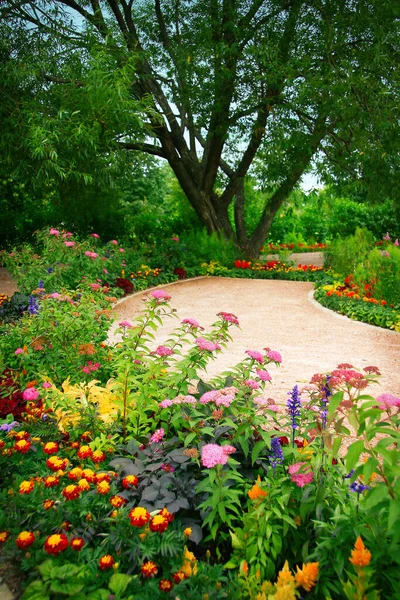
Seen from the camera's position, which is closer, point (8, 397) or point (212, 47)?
point (8, 397)

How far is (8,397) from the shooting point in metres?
2.96

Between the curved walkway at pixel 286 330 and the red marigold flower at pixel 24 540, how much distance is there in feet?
5.63

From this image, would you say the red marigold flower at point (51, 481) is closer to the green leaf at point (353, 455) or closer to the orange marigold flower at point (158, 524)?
the orange marigold flower at point (158, 524)

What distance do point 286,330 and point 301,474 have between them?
14.8 feet

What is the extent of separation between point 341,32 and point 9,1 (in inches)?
244

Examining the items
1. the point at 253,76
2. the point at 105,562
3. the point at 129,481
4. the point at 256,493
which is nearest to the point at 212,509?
the point at 256,493

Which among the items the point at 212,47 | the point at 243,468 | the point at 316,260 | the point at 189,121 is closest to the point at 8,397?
the point at 243,468

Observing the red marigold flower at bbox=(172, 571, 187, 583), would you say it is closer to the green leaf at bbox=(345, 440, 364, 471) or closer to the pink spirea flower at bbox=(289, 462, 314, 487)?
the pink spirea flower at bbox=(289, 462, 314, 487)

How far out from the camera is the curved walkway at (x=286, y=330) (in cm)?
450

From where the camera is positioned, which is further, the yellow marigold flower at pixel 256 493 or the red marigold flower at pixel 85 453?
the red marigold flower at pixel 85 453

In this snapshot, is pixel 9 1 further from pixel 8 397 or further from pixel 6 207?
pixel 8 397

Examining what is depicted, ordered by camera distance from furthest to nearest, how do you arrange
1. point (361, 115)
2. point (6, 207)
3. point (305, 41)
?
1. point (6, 207)
2. point (305, 41)
3. point (361, 115)

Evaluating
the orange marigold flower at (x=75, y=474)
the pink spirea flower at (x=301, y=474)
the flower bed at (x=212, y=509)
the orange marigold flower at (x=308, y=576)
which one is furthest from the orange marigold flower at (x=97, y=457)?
the orange marigold flower at (x=308, y=576)

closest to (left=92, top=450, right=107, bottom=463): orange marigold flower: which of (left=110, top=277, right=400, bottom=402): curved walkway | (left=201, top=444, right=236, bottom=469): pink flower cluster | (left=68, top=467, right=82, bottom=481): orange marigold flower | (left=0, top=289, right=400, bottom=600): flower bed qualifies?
(left=0, top=289, right=400, bottom=600): flower bed
